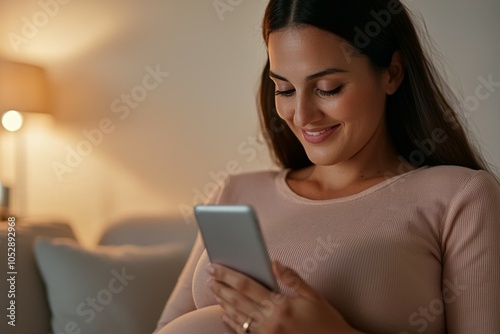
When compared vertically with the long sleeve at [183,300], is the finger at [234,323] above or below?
above

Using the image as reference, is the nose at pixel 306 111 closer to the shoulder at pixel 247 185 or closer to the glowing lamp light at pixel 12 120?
the shoulder at pixel 247 185

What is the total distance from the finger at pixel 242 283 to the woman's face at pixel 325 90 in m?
0.30

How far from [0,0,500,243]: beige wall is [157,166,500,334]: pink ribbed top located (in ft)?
2.25

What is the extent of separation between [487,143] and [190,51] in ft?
2.79

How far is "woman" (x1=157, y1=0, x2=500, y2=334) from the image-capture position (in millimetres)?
1115

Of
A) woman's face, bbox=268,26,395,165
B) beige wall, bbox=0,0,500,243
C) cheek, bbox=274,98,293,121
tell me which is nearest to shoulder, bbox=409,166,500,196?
woman's face, bbox=268,26,395,165

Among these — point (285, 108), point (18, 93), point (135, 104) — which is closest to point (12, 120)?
point (18, 93)

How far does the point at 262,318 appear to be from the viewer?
42.1 inches

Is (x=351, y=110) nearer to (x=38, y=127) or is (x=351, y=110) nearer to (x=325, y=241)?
(x=325, y=241)

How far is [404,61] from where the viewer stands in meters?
1.31

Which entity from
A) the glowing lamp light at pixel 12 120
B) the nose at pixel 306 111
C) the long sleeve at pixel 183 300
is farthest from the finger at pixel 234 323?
the glowing lamp light at pixel 12 120

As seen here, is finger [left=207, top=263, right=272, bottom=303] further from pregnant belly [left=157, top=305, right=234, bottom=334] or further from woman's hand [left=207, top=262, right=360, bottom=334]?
pregnant belly [left=157, top=305, right=234, bottom=334]

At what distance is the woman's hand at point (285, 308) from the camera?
105 centimetres

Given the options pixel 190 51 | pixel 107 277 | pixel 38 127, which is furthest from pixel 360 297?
pixel 38 127
